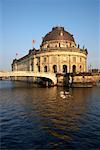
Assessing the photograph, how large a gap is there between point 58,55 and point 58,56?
0.47 metres

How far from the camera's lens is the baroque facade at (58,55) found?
94562 millimetres

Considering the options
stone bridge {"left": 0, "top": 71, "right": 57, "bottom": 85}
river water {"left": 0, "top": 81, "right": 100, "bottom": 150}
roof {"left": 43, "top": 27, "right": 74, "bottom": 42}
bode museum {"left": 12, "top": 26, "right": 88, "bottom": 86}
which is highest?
roof {"left": 43, "top": 27, "right": 74, "bottom": 42}

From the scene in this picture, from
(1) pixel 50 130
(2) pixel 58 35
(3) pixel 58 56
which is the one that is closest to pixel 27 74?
(3) pixel 58 56

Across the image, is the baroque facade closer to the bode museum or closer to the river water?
the bode museum

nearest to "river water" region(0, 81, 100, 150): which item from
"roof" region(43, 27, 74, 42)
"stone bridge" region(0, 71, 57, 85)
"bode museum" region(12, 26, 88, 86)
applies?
"stone bridge" region(0, 71, 57, 85)

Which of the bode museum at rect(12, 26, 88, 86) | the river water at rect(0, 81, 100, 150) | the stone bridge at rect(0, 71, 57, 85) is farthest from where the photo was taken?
the bode museum at rect(12, 26, 88, 86)

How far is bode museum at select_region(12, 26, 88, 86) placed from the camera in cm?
9456

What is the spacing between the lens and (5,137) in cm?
1681

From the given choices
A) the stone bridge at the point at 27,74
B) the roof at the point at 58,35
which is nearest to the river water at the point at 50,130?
the stone bridge at the point at 27,74

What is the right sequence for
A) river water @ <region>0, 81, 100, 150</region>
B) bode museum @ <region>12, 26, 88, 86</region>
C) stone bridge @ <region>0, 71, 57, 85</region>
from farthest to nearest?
bode museum @ <region>12, 26, 88, 86</region> < stone bridge @ <region>0, 71, 57, 85</region> < river water @ <region>0, 81, 100, 150</region>

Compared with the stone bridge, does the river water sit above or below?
below

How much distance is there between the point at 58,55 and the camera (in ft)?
310

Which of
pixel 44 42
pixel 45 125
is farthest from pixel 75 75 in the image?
pixel 45 125

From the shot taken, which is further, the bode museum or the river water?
the bode museum
